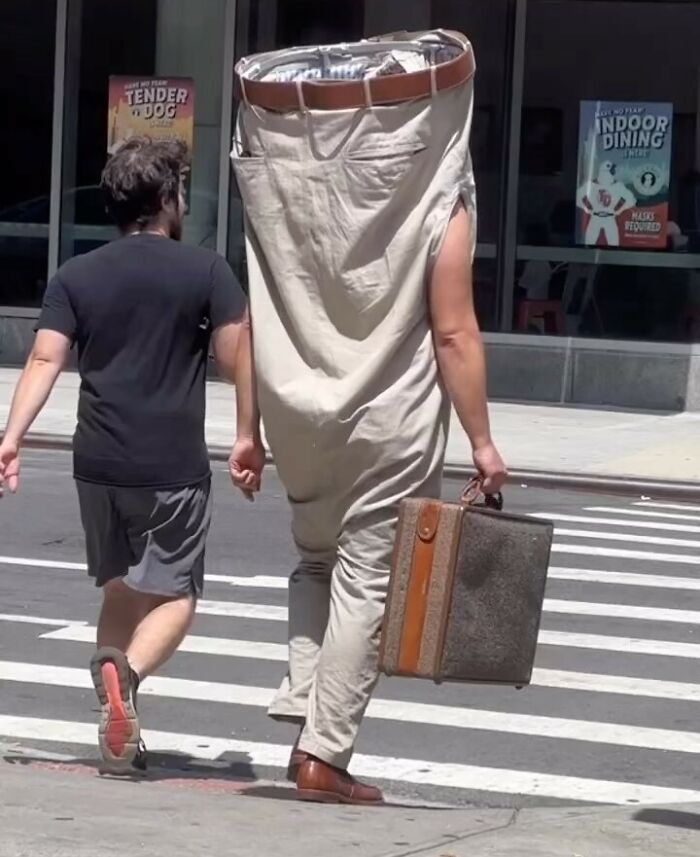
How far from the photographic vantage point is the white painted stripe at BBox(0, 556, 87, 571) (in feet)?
33.0

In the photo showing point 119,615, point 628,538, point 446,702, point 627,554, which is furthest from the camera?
point 628,538

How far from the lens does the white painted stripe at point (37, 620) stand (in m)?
8.62

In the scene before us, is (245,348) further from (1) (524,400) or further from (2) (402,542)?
(1) (524,400)

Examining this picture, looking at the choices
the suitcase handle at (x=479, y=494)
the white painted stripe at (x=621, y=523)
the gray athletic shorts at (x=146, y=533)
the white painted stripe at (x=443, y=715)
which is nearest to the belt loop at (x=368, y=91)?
the suitcase handle at (x=479, y=494)

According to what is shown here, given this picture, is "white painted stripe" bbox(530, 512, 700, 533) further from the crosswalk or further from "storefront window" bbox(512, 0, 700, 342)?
"storefront window" bbox(512, 0, 700, 342)

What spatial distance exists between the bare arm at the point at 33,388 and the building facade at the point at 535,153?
13784 millimetres

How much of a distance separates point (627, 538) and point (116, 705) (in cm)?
653

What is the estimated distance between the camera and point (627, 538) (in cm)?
1181

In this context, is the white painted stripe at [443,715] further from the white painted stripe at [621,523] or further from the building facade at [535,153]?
the building facade at [535,153]

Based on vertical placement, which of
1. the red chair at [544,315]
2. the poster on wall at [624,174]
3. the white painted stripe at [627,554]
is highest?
the poster on wall at [624,174]

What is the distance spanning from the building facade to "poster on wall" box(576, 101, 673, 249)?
20mm

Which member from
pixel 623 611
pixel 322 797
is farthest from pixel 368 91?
pixel 623 611

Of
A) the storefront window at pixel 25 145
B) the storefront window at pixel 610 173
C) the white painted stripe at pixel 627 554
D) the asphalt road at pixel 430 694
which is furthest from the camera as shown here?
the storefront window at pixel 25 145

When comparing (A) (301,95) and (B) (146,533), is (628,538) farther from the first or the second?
(A) (301,95)
